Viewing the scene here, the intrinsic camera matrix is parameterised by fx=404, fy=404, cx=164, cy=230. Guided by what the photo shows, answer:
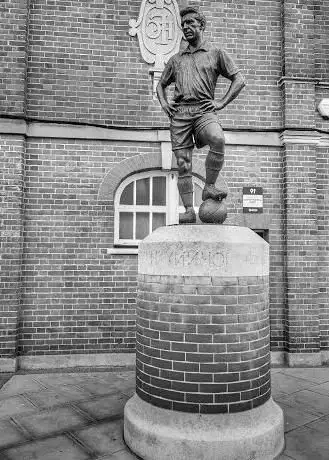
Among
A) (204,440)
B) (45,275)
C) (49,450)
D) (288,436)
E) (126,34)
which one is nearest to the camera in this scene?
(204,440)

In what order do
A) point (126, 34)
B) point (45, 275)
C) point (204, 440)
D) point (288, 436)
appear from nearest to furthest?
point (204, 440) → point (288, 436) → point (45, 275) → point (126, 34)

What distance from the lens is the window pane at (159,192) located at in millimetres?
6469

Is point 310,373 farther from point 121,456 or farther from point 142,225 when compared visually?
point 121,456

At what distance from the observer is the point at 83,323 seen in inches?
239

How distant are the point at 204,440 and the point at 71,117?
4916 millimetres

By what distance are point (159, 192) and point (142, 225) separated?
1.96 ft

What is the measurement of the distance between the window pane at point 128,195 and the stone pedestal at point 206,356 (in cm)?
293

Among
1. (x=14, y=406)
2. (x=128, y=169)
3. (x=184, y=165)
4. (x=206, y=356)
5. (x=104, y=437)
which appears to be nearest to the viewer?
(x=206, y=356)

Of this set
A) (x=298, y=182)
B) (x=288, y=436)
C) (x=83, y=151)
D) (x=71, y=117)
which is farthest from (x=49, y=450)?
(x=298, y=182)

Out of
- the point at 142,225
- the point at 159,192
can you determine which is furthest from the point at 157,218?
the point at 159,192

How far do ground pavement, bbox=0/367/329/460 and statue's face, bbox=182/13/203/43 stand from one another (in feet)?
12.4

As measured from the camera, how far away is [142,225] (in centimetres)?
643

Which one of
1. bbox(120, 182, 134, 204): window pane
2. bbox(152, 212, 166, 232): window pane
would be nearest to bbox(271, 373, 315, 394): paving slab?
bbox(152, 212, 166, 232): window pane

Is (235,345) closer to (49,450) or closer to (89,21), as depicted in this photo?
(49,450)
